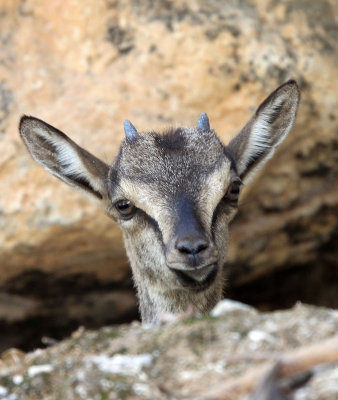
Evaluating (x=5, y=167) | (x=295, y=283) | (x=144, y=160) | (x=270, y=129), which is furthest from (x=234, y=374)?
(x=295, y=283)

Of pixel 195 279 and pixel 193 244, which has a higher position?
pixel 193 244

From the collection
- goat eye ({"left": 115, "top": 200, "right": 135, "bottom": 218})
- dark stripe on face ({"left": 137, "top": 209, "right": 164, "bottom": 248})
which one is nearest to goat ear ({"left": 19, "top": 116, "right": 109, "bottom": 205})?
goat eye ({"left": 115, "top": 200, "right": 135, "bottom": 218})

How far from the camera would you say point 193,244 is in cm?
592

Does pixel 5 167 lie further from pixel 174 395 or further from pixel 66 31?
pixel 174 395

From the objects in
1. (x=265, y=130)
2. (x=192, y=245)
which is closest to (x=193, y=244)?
(x=192, y=245)

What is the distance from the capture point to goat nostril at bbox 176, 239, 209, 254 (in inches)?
233

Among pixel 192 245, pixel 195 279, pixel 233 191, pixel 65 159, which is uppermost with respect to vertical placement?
pixel 65 159

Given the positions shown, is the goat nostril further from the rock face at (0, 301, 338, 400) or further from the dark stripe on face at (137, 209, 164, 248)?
the rock face at (0, 301, 338, 400)

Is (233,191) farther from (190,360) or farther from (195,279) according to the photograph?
(190,360)

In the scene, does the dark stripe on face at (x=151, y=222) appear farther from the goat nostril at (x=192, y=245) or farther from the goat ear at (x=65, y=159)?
the goat ear at (x=65, y=159)

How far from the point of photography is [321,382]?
3754 mm

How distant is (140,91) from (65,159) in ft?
9.53

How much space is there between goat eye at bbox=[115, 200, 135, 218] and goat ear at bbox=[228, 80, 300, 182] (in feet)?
4.01

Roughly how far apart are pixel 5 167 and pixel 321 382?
6.78 m
